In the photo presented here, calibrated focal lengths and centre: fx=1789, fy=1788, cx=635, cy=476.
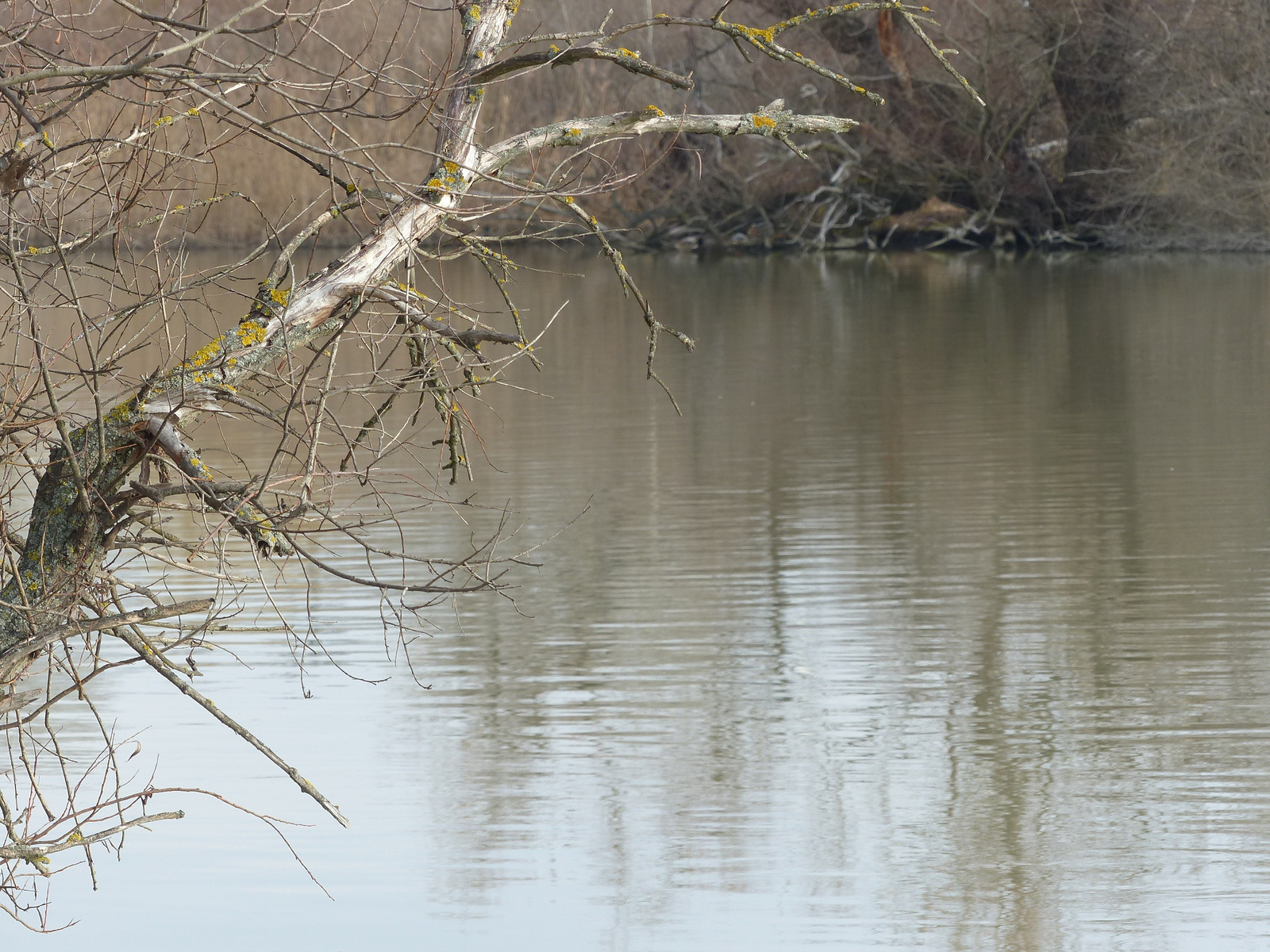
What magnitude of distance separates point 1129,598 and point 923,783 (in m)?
2.96

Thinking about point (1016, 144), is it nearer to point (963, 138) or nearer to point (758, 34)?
point (963, 138)

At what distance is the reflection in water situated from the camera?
5.32 metres

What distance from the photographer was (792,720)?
7070mm

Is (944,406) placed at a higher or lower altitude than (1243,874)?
higher

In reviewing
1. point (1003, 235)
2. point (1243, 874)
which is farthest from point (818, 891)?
point (1003, 235)

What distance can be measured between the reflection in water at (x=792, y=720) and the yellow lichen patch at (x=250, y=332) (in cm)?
189

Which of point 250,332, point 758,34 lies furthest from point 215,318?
point 758,34

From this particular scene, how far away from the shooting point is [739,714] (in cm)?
722

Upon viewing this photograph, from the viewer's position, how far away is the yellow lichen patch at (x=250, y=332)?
4.36 meters

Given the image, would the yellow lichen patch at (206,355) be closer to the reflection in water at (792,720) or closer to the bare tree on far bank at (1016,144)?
the reflection in water at (792,720)

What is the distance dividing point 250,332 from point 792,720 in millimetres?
3391

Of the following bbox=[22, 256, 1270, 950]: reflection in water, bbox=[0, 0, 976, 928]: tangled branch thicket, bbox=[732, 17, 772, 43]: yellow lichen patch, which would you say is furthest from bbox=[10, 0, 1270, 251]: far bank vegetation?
bbox=[0, 0, 976, 928]: tangled branch thicket

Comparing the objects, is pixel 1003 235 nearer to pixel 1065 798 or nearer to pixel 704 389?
pixel 704 389

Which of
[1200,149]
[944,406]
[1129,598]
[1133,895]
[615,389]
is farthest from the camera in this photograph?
[1200,149]
